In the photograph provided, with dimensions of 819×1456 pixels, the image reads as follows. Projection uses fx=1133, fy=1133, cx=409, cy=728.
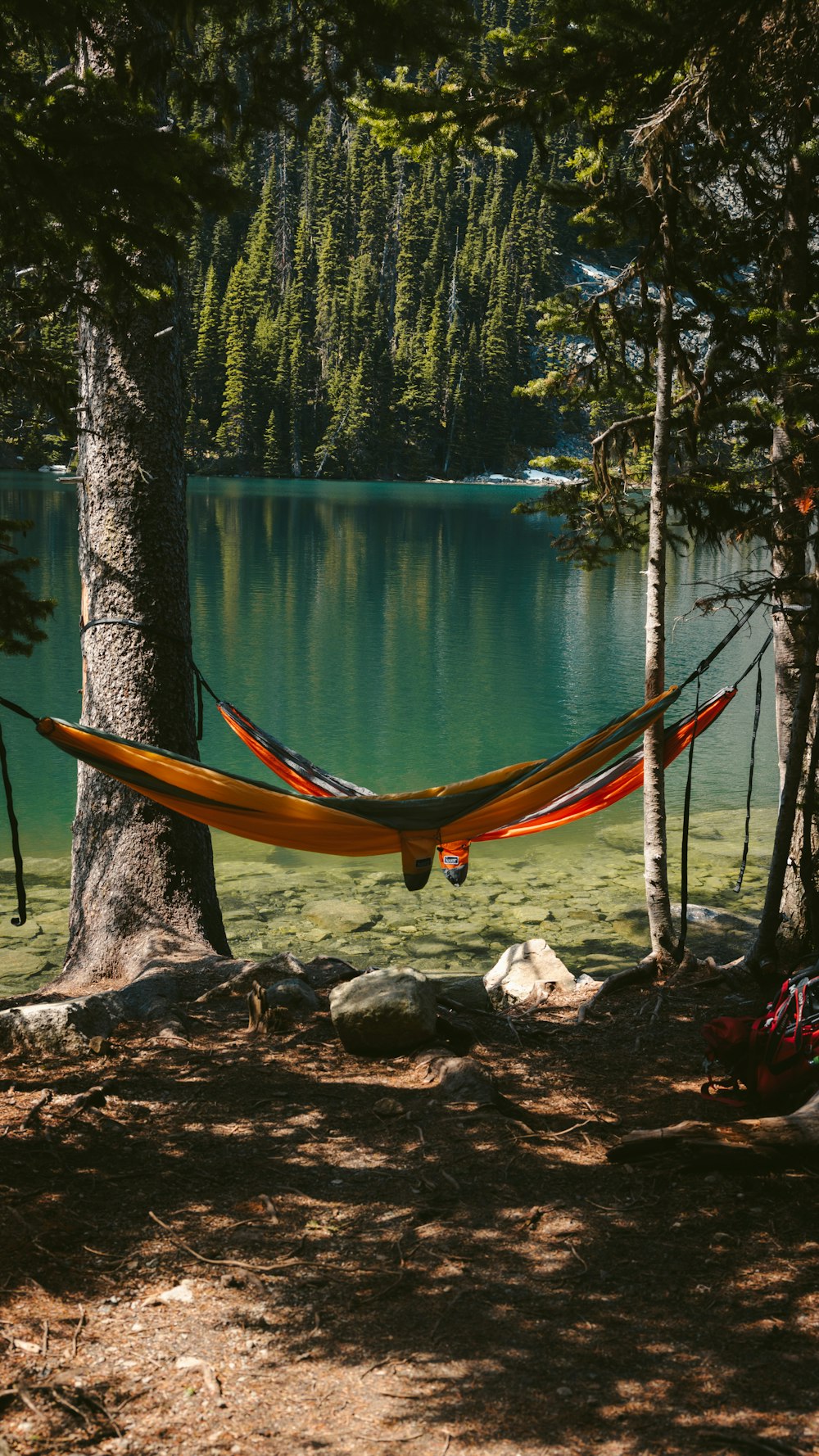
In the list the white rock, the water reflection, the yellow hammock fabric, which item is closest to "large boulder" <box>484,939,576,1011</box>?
the yellow hammock fabric

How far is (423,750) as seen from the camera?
11055 millimetres

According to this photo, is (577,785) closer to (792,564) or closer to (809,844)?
(809,844)

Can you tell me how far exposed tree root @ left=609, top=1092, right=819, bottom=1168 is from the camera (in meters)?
2.37

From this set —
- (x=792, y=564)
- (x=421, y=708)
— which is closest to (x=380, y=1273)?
(x=792, y=564)

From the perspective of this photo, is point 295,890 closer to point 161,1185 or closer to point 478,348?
point 161,1185

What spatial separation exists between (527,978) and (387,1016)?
1.63 meters

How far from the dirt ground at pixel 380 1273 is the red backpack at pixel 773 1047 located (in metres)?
0.14

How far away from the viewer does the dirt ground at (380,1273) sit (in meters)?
1.65

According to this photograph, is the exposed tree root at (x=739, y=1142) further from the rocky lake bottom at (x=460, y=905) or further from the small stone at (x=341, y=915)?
the small stone at (x=341, y=915)

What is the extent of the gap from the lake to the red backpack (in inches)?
49.3

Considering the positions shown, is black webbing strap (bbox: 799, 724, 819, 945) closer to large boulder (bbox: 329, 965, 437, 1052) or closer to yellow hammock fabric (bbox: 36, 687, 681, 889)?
yellow hammock fabric (bbox: 36, 687, 681, 889)

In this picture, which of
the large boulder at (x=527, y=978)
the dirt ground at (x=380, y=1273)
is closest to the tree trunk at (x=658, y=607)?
the large boulder at (x=527, y=978)

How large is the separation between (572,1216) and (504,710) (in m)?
10.6

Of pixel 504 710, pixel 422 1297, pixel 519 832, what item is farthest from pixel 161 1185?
pixel 504 710
